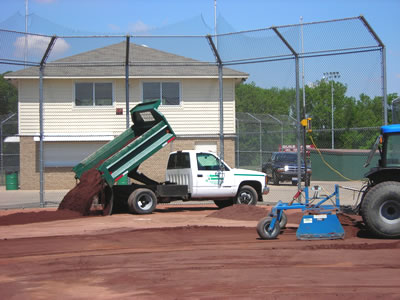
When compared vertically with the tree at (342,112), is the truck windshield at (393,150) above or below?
below

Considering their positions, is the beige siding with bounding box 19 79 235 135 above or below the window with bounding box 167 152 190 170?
above

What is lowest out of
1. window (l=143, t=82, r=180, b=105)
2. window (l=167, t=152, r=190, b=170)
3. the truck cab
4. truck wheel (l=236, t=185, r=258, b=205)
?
truck wheel (l=236, t=185, r=258, b=205)

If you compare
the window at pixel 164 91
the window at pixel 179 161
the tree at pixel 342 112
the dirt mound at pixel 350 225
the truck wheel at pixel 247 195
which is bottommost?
the dirt mound at pixel 350 225

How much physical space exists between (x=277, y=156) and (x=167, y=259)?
17.6 metres

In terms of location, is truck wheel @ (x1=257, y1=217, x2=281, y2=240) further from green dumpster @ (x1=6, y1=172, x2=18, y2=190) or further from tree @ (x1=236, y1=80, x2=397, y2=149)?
green dumpster @ (x1=6, y1=172, x2=18, y2=190)

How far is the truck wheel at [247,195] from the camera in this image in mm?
17141

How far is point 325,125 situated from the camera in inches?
723

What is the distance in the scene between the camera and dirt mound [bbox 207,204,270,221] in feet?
47.8

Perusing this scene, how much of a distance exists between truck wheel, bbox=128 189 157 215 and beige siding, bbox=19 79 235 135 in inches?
445

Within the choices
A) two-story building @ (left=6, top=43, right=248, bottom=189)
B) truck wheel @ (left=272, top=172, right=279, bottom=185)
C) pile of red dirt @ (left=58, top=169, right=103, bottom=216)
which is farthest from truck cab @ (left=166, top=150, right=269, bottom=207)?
two-story building @ (left=6, top=43, right=248, bottom=189)

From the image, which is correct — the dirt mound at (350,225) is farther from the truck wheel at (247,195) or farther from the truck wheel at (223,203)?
the truck wheel at (223,203)

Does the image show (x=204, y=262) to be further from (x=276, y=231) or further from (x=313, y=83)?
(x=313, y=83)

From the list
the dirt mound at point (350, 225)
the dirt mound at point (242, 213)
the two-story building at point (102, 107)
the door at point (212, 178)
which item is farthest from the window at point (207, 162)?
the two-story building at point (102, 107)

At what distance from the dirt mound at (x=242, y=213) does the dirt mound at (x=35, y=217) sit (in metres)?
3.91
